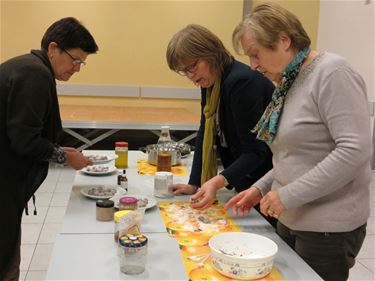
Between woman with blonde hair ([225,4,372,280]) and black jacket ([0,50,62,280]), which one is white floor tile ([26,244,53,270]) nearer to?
black jacket ([0,50,62,280])

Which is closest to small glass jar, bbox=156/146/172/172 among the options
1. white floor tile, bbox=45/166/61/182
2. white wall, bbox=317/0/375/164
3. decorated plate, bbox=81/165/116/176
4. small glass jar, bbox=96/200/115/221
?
decorated plate, bbox=81/165/116/176

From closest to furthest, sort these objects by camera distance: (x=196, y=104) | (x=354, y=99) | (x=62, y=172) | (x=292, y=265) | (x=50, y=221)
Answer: (x=354, y=99) < (x=292, y=265) < (x=50, y=221) < (x=62, y=172) < (x=196, y=104)

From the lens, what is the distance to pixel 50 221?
11.3 feet

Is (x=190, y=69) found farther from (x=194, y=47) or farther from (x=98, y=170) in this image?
(x=98, y=170)

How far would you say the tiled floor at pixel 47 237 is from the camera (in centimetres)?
270

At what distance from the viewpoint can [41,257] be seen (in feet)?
9.28

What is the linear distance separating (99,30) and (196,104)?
5.45 ft

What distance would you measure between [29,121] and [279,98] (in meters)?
0.98

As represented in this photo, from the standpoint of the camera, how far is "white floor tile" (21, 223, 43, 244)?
3068 mm

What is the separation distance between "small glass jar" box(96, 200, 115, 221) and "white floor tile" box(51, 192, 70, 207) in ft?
7.65

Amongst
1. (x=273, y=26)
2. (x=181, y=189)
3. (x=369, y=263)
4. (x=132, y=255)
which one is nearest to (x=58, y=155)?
(x=181, y=189)

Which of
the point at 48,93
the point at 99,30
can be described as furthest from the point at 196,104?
the point at 48,93

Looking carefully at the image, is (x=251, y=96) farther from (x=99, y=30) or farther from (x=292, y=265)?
(x=99, y=30)

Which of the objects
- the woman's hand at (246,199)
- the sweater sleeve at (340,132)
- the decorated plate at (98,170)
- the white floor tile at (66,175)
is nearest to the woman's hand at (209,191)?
the woman's hand at (246,199)
